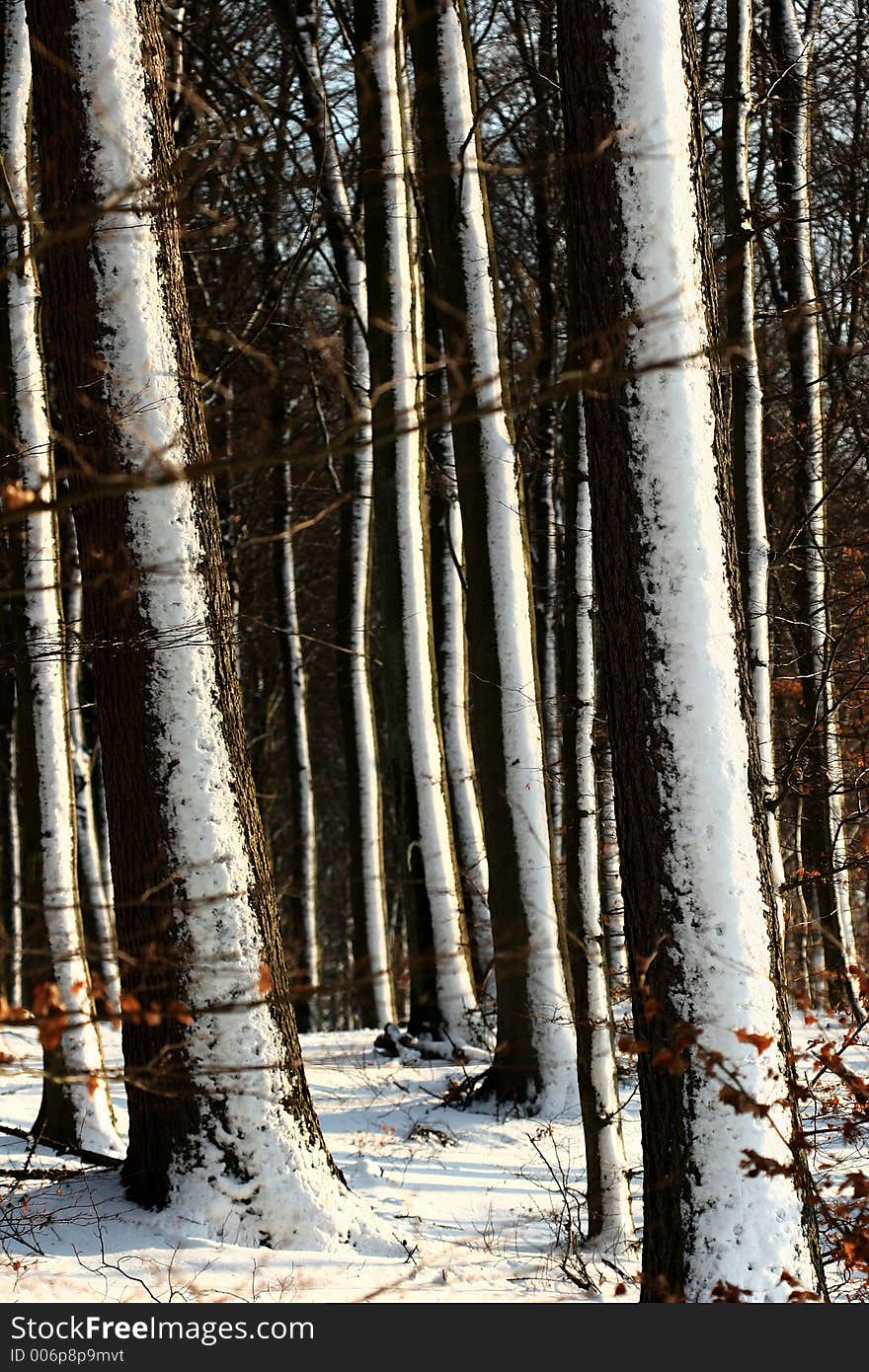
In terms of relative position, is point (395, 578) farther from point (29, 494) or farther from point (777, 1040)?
point (29, 494)

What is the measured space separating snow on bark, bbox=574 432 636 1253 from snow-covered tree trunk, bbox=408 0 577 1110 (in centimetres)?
142

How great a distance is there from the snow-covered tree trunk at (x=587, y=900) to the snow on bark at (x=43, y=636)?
258cm

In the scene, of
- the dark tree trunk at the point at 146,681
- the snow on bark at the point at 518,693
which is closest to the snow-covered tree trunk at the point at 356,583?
the snow on bark at the point at 518,693

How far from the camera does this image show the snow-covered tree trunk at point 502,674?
7.59 m

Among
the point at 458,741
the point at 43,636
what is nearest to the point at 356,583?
the point at 458,741

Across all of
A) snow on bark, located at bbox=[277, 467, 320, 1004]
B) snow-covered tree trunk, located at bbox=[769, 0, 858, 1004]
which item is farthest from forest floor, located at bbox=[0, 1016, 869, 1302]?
snow on bark, located at bbox=[277, 467, 320, 1004]

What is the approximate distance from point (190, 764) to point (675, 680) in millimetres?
2013

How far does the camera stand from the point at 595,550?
411 centimetres

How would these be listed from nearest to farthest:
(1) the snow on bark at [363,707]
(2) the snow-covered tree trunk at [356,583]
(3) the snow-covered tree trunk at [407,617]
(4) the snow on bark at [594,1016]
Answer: (4) the snow on bark at [594,1016] < (3) the snow-covered tree trunk at [407,617] < (2) the snow-covered tree trunk at [356,583] < (1) the snow on bark at [363,707]

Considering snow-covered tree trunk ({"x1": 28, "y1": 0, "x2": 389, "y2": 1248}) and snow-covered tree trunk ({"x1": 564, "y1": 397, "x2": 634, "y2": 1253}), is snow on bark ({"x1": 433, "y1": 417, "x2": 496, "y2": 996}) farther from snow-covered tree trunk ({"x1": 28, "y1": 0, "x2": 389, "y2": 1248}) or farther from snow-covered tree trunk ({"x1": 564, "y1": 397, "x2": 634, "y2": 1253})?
snow-covered tree trunk ({"x1": 28, "y1": 0, "x2": 389, "y2": 1248})

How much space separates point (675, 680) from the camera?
386 cm

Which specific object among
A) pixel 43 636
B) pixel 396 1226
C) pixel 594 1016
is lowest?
pixel 396 1226

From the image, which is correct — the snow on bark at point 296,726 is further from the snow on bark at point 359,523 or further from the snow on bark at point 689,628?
the snow on bark at point 689,628

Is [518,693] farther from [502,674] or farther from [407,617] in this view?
[407,617]
